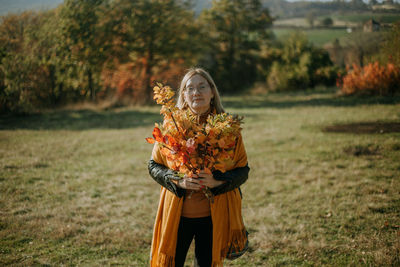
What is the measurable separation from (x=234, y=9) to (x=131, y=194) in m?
28.8

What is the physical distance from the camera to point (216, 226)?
2291 millimetres

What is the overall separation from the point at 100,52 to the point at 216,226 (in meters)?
18.3

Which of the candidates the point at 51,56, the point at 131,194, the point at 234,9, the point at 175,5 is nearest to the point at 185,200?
the point at 131,194

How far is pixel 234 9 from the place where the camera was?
29891 mm

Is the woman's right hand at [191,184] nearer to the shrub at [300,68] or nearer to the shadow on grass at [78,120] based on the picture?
the shadow on grass at [78,120]

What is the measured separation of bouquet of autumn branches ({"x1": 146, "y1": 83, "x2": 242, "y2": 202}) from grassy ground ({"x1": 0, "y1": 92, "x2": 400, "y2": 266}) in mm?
2284

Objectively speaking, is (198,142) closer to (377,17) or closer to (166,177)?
(166,177)

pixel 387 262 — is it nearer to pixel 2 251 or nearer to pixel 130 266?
pixel 130 266

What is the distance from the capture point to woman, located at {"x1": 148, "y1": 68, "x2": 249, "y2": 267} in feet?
7.53

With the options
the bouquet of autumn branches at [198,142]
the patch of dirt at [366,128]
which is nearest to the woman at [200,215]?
the bouquet of autumn branches at [198,142]

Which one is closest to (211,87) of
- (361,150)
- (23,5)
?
(361,150)

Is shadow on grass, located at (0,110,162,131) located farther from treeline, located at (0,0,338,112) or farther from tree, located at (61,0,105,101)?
tree, located at (61,0,105,101)

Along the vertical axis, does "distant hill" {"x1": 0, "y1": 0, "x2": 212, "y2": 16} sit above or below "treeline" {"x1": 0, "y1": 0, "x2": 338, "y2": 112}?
above

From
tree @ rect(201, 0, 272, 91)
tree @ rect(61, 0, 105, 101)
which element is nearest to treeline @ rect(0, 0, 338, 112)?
tree @ rect(61, 0, 105, 101)
